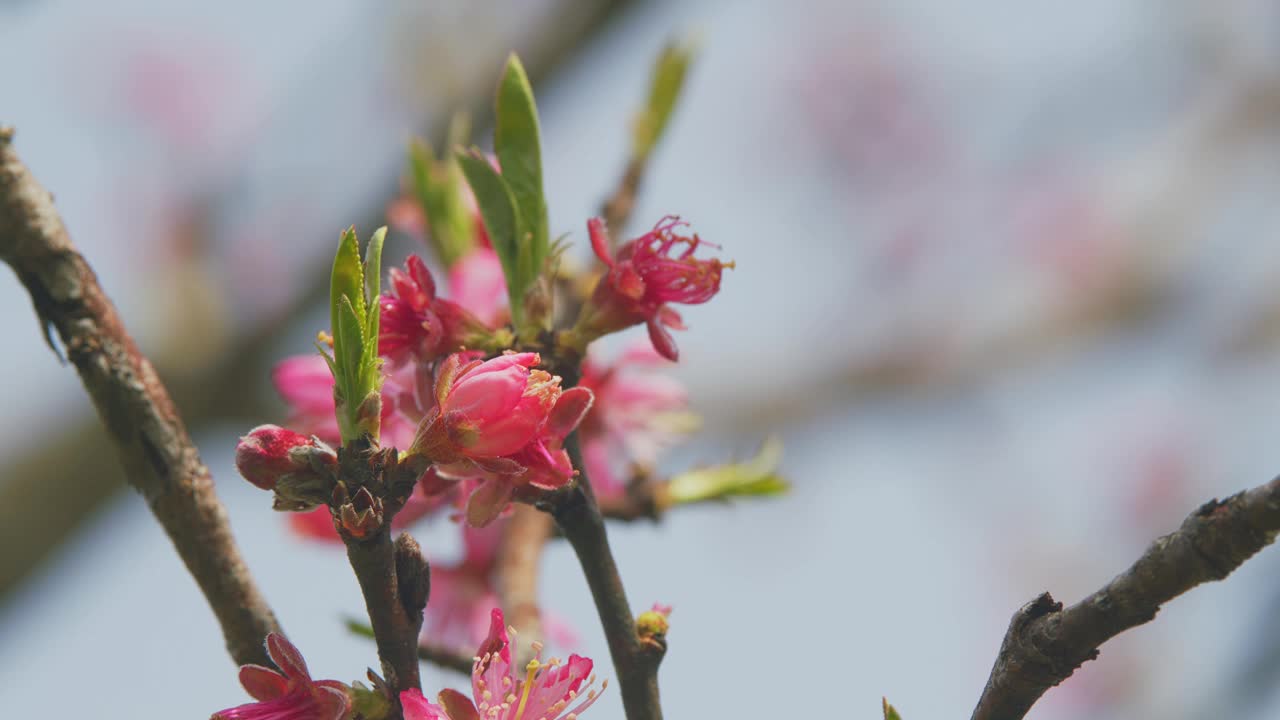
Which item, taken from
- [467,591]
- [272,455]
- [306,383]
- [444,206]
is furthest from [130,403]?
[467,591]

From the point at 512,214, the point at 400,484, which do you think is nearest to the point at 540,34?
the point at 512,214

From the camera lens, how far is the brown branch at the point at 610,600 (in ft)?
3.20

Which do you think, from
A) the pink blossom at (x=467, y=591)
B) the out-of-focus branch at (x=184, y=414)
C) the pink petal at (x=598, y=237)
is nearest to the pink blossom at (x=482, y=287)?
the pink petal at (x=598, y=237)

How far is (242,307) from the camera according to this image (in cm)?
478

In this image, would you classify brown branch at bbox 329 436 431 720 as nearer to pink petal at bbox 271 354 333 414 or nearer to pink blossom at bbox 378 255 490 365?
pink blossom at bbox 378 255 490 365

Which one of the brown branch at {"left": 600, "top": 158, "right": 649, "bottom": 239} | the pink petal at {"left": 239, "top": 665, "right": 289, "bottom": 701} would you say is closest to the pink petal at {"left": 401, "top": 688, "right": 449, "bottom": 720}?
the pink petal at {"left": 239, "top": 665, "right": 289, "bottom": 701}

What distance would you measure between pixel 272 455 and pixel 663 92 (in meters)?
1.08

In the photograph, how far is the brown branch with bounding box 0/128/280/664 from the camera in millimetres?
1041

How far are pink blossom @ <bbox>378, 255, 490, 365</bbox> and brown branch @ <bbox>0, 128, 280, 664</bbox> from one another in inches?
7.7

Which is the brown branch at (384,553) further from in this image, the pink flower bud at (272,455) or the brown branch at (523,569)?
the brown branch at (523,569)

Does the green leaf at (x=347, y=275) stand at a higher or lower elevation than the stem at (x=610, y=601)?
higher

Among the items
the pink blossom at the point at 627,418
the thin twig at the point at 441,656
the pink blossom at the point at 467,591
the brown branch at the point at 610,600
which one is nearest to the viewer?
the brown branch at the point at 610,600

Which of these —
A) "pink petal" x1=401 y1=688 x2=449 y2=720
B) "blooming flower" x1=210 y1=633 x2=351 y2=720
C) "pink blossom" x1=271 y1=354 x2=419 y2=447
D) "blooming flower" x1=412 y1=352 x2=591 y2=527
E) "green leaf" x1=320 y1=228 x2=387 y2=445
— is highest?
"pink blossom" x1=271 y1=354 x2=419 y2=447

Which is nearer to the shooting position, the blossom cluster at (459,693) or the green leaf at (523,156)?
the blossom cluster at (459,693)
